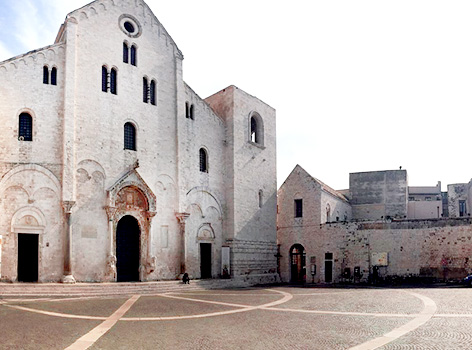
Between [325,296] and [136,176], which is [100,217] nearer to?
[136,176]

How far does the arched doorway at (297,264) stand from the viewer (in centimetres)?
3966

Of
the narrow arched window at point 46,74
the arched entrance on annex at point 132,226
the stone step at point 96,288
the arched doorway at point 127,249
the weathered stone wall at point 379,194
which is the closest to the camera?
the stone step at point 96,288

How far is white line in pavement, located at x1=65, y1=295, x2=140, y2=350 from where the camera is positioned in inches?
426

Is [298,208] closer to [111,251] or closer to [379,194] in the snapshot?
[379,194]

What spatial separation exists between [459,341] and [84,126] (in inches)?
822

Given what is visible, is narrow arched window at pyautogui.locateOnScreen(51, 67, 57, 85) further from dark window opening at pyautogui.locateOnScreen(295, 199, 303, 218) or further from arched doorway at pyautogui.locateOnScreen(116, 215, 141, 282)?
dark window opening at pyautogui.locateOnScreen(295, 199, 303, 218)

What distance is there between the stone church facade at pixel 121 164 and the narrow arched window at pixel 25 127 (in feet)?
0.17

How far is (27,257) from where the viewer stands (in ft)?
77.4

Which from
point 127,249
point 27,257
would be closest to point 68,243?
point 27,257

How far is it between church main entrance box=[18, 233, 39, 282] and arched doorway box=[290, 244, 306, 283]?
2118 cm

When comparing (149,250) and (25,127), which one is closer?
(25,127)

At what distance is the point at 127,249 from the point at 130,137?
21.5ft

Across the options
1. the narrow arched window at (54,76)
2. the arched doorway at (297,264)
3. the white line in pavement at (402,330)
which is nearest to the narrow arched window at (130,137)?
the narrow arched window at (54,76)

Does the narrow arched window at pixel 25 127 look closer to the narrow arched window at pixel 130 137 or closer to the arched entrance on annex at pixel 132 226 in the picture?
the arched entrance on annex at pixel 132 226
